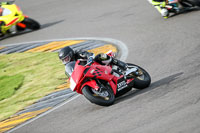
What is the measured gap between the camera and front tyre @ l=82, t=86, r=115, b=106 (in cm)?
709

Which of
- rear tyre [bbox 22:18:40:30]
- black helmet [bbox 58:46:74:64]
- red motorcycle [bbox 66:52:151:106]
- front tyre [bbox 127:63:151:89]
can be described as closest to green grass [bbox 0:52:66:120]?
black helmet [bbox 58:46:74:64]

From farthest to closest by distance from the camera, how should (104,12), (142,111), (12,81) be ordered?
1. (104,12)
2. (12,81)
3. (142,111)

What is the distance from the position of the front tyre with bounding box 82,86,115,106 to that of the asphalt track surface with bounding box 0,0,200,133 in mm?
161

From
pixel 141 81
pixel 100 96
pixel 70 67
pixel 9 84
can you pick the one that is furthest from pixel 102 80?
pixel 9 84

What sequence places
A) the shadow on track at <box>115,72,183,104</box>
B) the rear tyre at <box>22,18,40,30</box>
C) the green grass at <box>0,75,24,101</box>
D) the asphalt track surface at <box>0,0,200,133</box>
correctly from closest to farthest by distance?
1. the asphalt track surface at <box>0,0,200,133</box>
2. the shadow on track at <box>115,72,183,104</box>
3. the green grass at <box>0,75,24,101</box>
4. the rear tyre at <box>22,18,40,30</box>

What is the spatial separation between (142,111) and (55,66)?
18.9 feet

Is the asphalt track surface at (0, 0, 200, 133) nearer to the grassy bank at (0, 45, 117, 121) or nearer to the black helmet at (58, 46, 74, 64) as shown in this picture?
the black helmet at (58, 46, 74, 64)

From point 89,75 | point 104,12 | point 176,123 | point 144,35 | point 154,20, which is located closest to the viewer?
point 176,123

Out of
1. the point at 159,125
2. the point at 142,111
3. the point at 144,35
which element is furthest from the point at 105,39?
the point at 159,125

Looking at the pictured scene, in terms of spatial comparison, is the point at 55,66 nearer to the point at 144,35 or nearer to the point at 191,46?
the point at 144,35

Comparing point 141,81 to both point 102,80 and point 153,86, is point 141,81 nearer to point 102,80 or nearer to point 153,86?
point 153,86

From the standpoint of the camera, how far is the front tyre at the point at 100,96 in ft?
23.3

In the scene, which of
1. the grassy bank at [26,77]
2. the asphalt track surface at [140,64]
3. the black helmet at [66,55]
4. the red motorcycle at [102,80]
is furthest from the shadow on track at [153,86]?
the grassy bank at [26,77]

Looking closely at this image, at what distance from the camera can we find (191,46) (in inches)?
399
